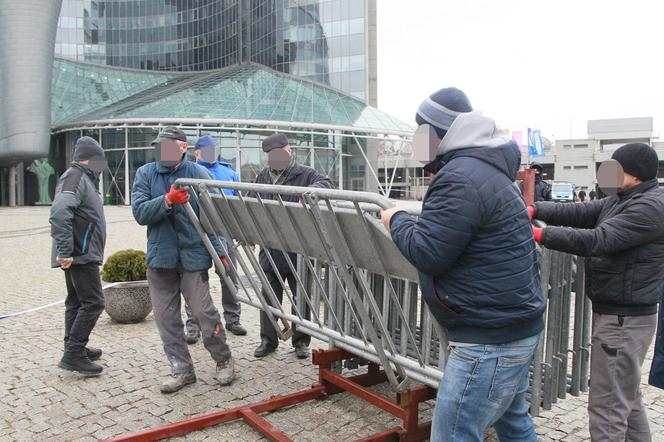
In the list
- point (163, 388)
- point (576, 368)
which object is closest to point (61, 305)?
point (163, 388)

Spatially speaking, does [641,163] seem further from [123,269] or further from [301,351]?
[123,269]

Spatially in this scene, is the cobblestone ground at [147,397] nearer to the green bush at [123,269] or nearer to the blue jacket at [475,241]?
the green bush at [123,269]

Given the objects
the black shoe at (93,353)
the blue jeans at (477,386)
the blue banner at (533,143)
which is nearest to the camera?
the blue jeans at (477,386)

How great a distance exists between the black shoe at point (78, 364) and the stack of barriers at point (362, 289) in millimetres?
1564

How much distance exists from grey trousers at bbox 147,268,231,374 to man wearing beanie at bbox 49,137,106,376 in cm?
61

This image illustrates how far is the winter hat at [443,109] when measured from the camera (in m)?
2.29

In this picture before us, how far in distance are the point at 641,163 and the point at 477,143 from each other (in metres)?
1.46

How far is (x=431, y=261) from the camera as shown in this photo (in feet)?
7.07

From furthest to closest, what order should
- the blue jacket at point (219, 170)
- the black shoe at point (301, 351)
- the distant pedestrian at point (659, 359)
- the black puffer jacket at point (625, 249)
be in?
the blue jacket at point (219, 170)
the black shoe at point (301, 351)
the distant pedestrian at point (659, 359)
the black puffer jacket at point (625, 249)

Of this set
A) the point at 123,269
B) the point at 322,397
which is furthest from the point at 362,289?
the point at 123,269

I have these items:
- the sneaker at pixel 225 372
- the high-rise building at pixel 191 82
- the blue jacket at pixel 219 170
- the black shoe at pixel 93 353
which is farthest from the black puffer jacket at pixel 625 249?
the high-rise building at pixel 191 82

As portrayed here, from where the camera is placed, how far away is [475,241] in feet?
7.14

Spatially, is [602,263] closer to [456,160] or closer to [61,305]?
[456,160]

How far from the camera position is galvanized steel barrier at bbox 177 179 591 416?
2811 millimetres
